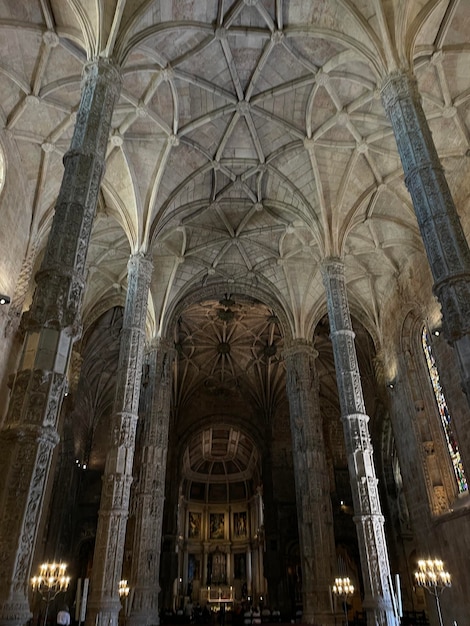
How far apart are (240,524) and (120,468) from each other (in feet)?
106

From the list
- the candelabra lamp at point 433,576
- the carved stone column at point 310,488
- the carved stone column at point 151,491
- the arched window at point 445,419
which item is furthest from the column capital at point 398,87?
the carved stone column at point 151,491

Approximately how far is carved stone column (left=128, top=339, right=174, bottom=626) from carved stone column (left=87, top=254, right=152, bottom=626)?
4.88 metres

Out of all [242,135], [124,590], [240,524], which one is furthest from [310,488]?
[240,524]

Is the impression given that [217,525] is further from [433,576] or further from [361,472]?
[361,472]

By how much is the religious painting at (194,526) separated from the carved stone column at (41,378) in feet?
124

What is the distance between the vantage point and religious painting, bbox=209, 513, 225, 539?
40938 millimetres

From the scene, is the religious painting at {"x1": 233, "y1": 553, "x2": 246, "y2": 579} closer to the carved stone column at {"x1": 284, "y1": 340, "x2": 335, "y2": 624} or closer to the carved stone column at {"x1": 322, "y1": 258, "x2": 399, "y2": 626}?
the carved stone column at {"x1": 284, "y1": 340, "x2": 335, "y2": 624}

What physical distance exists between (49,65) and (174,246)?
935cm

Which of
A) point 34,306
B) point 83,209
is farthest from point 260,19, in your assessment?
point 34,306

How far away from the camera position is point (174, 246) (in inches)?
849

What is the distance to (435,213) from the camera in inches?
349

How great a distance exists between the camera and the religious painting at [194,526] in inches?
1588

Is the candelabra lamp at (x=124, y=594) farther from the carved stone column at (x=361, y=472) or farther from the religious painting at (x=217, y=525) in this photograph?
the religious painting at (x=217, y=525)

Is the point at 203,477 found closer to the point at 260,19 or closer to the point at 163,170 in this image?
the point at 163,170
